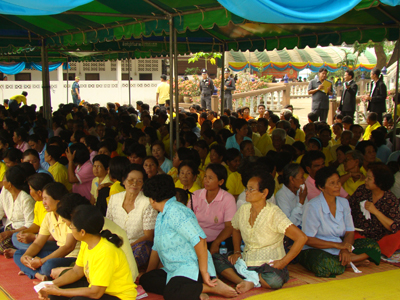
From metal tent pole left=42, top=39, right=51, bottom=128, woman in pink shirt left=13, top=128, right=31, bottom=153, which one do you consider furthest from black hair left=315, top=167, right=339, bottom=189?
metal tent pole left=42, top=39, right=51, bottom=128

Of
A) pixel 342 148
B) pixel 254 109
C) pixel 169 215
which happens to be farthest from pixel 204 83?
pixel 169 215

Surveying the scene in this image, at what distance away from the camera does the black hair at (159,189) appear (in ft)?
9.69

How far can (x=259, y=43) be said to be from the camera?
866 centimetres

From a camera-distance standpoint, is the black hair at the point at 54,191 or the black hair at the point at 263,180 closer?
the black hair at the point at 263,180

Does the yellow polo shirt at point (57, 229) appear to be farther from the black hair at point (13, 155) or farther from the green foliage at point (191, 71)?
the green foliage at point (191, 71)

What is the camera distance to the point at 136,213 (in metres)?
3.51

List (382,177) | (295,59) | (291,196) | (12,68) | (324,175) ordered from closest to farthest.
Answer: (324,175) → (382,177) → (291,196) → (12,68) → (295,59)

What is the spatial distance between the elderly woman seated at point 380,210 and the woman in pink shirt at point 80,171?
298cm

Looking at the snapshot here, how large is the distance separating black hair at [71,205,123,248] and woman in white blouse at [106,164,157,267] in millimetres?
874

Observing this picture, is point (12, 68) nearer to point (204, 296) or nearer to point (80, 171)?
point (80, 171)

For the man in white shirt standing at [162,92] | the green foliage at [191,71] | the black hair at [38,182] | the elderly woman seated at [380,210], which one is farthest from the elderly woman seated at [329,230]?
the green foliage at [191,71]

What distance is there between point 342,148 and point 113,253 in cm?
360

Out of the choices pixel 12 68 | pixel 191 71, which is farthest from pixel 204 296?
pixel 191 71

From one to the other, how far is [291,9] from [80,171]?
3028 millimetres
